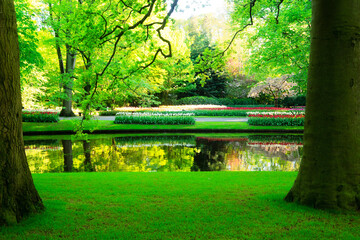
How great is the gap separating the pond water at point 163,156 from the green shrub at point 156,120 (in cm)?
609

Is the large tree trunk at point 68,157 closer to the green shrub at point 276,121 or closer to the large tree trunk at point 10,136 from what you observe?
the large tree trunk at point 10,136

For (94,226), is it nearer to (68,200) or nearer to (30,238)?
(30,238)

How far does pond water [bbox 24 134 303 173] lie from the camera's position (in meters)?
8.57

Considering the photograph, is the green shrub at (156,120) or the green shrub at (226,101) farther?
the green shrub at (226,101)

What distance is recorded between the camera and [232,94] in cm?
4569

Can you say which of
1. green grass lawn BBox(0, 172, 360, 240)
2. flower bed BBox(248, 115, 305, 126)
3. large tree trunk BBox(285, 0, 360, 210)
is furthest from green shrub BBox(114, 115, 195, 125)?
large tree trunk BBox(285, 0, 360, 210)

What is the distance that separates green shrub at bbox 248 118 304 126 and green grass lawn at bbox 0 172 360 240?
45.9 ft

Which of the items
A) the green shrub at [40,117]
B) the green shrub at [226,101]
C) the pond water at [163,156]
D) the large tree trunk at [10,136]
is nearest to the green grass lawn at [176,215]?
the large tree trunk at [10,136]

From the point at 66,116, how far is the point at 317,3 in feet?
79.6

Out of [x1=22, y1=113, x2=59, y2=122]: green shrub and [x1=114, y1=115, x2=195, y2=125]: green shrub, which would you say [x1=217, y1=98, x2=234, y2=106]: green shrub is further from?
[x1=22, y1=113, x2=59, y2=122]: green shrub

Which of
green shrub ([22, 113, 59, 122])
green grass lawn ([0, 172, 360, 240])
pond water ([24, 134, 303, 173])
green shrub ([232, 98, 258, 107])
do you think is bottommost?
pond water ([24, 134, 303, 173])

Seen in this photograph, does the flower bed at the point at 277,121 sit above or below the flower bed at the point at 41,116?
below

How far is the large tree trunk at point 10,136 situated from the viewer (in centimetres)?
322

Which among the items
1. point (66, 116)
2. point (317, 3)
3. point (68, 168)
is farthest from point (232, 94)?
point (317, 3)
